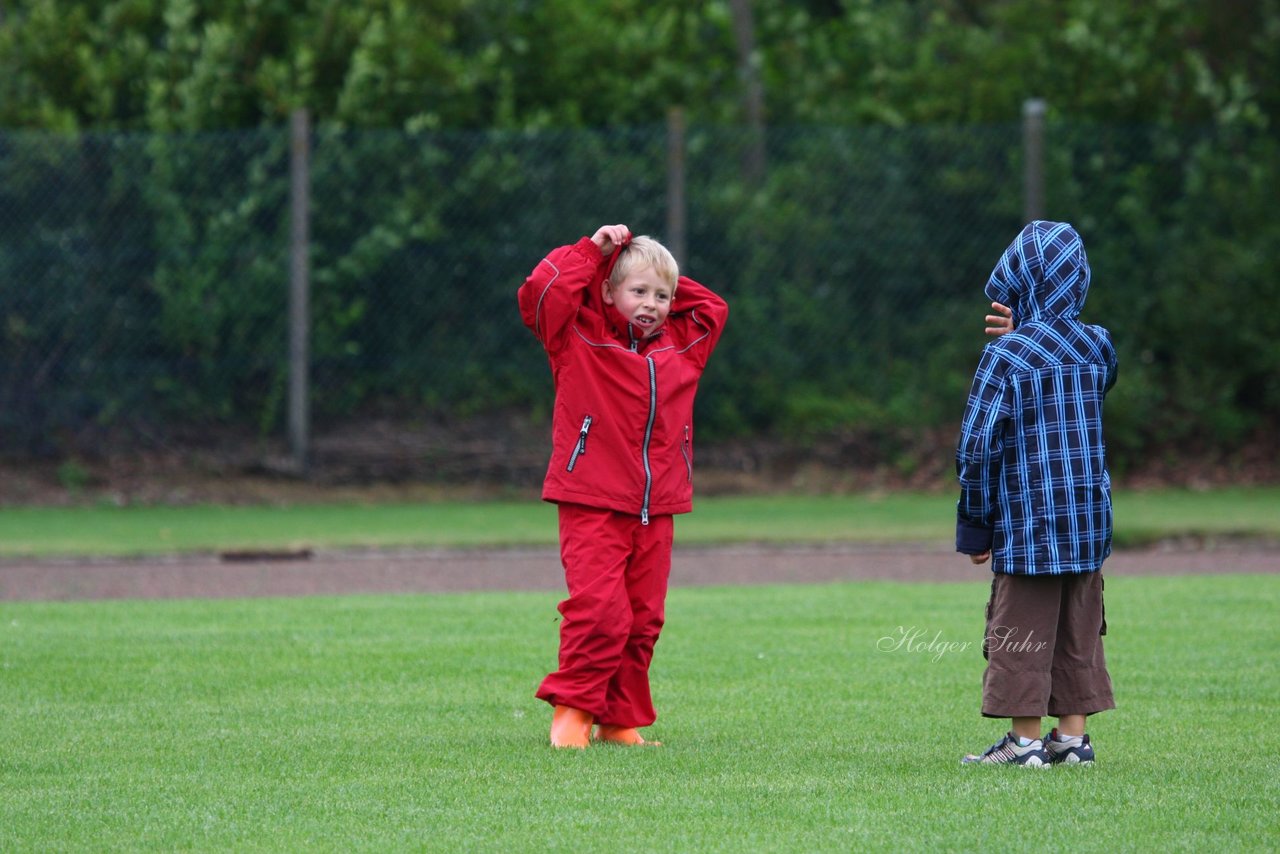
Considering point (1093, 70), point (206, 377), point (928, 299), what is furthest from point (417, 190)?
point (1093, 70)

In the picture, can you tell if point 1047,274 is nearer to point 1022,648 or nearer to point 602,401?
point 1022,648

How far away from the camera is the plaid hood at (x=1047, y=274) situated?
470 cm

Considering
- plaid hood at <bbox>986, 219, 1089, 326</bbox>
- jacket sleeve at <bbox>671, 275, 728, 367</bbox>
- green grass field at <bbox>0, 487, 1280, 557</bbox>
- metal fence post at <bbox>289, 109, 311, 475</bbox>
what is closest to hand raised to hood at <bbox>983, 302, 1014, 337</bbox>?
plaid hood at <bbox>986, 219, 1089, 326</bbox>

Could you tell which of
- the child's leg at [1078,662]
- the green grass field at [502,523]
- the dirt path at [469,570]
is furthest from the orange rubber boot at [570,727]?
the green grass field at [502,523]

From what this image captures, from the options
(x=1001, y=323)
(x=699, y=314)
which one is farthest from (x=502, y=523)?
(x=1001, y=323)

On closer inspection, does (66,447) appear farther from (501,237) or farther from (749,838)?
(749,838)

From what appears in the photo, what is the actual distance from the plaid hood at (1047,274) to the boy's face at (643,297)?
3.19ft

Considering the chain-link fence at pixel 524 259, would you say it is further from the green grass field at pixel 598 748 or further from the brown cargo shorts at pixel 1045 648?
the brown cargo shorts at pixel 1045 648

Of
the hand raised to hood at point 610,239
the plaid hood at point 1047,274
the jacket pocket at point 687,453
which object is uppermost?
the hand raised to hood at point 610,239

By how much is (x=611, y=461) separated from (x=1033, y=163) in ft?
30.8

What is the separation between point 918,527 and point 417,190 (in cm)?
475

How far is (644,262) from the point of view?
505cm

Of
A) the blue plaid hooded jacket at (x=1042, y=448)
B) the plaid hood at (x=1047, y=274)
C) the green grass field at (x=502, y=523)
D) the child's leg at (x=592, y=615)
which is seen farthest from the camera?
the green grass field at (x=502, y=523)

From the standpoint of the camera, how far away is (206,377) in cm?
1308
